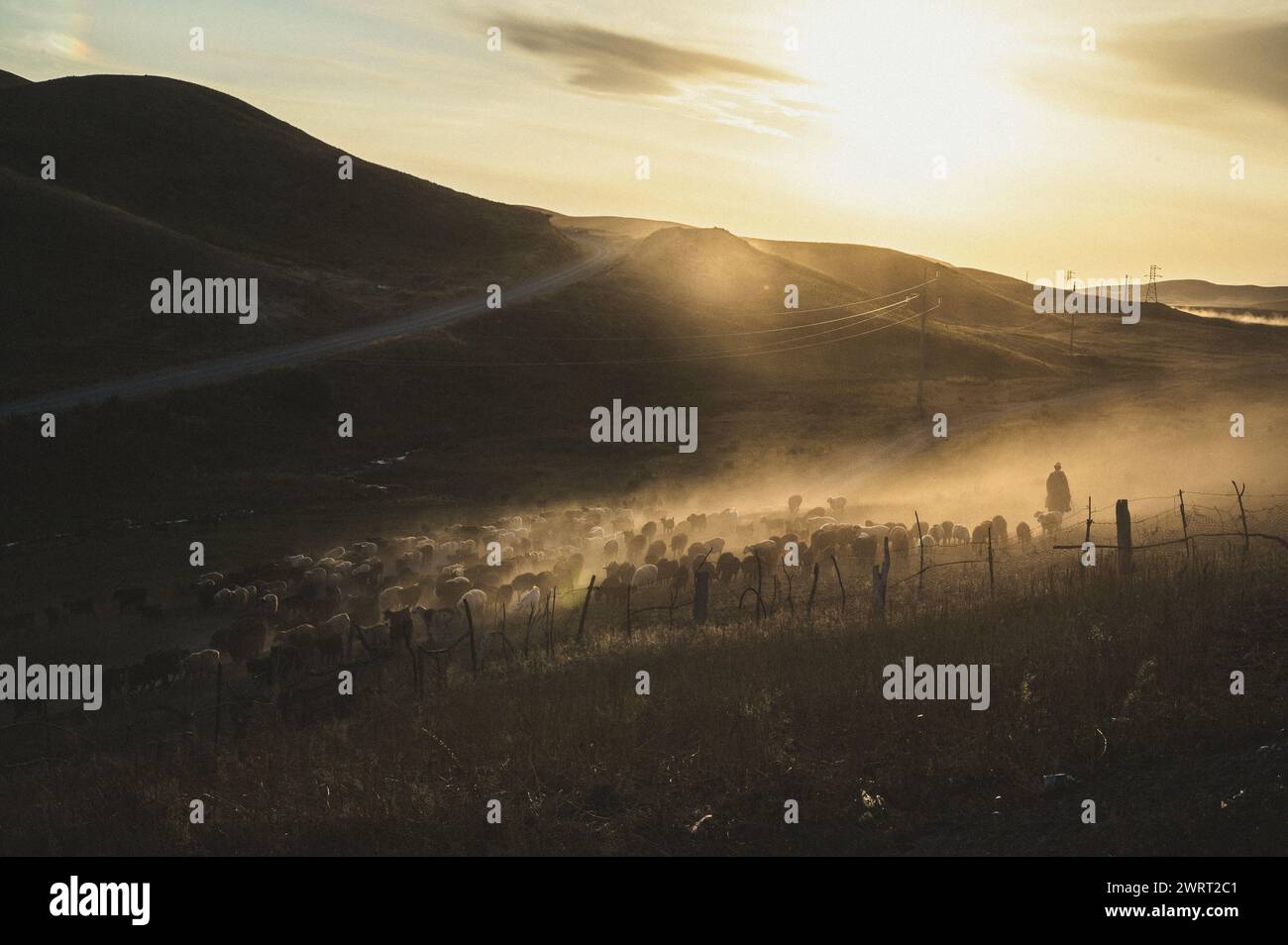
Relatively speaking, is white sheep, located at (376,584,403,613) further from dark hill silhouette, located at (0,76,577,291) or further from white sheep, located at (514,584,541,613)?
dark hill silhouette, located at (0,76,577,291)

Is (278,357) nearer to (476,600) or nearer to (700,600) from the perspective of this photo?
(476,600)

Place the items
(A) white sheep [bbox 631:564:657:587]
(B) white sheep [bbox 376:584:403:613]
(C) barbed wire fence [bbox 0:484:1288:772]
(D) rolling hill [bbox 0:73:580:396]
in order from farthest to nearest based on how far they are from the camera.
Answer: (D) rolling hill [bbox 0:73:580:396] → (A) white sheep [bbox 631:564:657:587] → (B) white sheep [bbox 376:584:403:613] → (C) barbed wire fence [bbox 0:484:1288:772]

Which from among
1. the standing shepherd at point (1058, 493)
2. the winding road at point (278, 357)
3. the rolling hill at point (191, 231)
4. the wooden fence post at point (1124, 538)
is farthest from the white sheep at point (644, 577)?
the rolling hill at point (191, 231)

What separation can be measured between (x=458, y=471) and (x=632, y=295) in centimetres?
4429

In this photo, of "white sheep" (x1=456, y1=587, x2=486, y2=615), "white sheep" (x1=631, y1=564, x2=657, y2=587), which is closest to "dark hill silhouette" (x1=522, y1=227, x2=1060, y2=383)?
"white sheep" (x1=631, y1=564, x2=657, y2=587)

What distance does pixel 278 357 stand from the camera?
64.7 m

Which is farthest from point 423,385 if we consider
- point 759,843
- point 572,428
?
point 759,843

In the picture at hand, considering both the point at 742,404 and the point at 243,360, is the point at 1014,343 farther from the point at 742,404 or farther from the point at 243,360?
the point at 243,360

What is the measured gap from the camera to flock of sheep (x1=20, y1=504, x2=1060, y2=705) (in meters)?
20.1

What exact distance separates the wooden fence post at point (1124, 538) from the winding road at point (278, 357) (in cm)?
4838

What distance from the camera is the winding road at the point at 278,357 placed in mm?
52312

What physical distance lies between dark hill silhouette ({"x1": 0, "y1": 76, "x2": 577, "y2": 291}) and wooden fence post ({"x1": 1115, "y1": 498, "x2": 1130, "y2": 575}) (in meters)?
75.1

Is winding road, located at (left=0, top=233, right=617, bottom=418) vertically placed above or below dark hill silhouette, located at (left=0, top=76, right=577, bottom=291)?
below

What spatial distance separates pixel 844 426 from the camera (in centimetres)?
5931
